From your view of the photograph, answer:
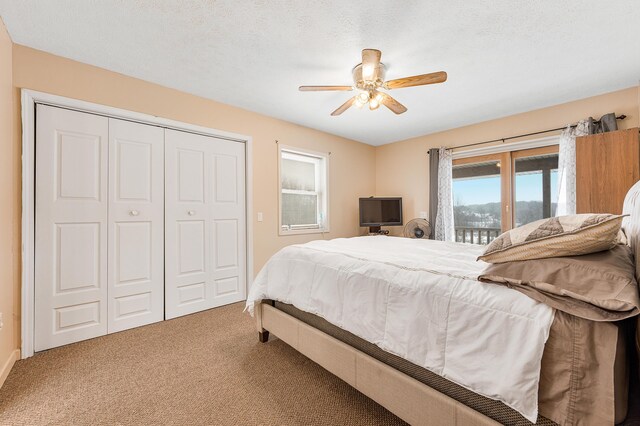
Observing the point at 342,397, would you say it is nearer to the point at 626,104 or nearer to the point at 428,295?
the point at 428,295

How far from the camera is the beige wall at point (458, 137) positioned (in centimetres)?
293

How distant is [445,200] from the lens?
167 inches

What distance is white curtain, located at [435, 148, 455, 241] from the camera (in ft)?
13.9

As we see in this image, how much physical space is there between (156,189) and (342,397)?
101 inches

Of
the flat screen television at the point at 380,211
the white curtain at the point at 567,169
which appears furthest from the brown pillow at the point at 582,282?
the flat screen television at the point at 380,211

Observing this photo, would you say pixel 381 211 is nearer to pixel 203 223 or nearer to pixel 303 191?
pixel 303 191

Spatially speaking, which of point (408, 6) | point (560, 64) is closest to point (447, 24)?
point (408, 6)

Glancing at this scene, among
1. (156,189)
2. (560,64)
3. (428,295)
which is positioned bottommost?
(428,295)

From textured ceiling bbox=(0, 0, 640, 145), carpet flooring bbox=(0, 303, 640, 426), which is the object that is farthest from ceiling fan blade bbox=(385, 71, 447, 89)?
carpet flooring bbox=(0, 303, 640, 426)

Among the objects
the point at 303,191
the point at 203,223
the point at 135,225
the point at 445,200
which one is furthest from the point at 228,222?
the point at 445,200

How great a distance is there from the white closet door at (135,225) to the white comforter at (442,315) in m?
1.81

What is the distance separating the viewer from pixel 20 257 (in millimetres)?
2117

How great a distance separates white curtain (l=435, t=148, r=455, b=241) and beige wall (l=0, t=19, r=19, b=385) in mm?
4694

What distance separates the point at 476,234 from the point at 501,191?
0.73 meters
